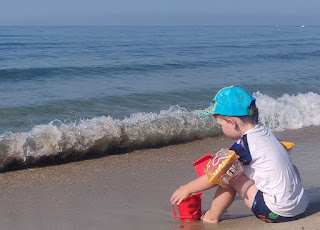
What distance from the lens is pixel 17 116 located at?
23.1 feet

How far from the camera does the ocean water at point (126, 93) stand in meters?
5.51

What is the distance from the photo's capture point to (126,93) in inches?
364

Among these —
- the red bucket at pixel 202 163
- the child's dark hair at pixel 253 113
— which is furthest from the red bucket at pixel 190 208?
A: the child's dark hair at pixel 253 113

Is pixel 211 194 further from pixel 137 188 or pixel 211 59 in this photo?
pixel 211 59

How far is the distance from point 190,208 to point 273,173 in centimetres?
73

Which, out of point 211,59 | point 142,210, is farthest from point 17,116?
point 211,59

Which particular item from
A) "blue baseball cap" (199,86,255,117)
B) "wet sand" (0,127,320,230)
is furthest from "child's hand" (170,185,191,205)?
"blue baseball cap" (199,86,255,117)

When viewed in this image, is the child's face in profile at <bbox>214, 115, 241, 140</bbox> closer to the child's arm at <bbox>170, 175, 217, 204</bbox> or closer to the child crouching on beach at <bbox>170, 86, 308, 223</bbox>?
the child crouching on beach at <bbox>170, 86, 308, 223</bbox>

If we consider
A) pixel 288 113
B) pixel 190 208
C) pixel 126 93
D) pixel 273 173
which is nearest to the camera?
pixel 273 173

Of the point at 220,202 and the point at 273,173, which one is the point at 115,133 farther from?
the point at 273,173

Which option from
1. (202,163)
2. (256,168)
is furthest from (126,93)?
(256,168)

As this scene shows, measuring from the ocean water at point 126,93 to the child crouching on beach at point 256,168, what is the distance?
2.77 metres

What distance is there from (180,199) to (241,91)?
86cm

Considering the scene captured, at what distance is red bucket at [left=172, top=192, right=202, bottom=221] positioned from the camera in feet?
10.5
